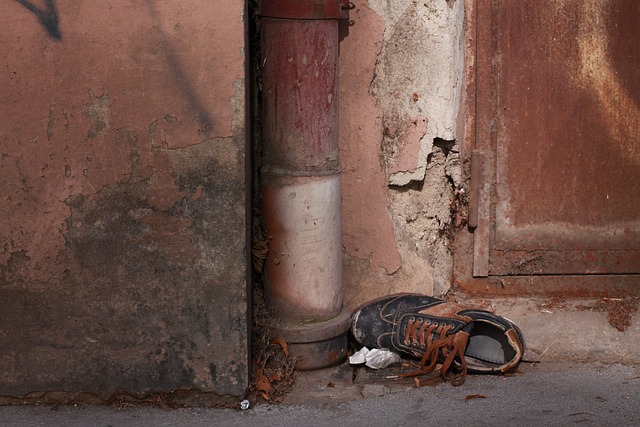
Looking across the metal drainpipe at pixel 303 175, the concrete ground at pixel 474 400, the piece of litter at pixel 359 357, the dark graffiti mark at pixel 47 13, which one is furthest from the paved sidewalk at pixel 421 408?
the dark graffiti mark at pixel 47 13

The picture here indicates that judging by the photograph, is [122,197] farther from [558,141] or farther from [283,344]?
[558,141]

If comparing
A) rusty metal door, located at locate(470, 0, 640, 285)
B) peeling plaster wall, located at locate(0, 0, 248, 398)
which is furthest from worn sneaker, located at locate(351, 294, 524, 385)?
peeling plaster wall, located at locate(0, 0, 248, 398)

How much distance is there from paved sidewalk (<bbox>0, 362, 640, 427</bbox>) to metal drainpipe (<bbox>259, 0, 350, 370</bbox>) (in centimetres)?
24

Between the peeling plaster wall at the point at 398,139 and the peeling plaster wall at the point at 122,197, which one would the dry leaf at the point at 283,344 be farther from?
the peeling plaster wall at the point at 398,139

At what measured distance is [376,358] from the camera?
13.5 ft

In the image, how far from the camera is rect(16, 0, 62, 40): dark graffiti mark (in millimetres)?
3490

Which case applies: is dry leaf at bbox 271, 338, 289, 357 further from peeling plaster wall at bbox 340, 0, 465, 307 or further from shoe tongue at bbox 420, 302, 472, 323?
shoe tongue at bbox 420, 302, 472, 323

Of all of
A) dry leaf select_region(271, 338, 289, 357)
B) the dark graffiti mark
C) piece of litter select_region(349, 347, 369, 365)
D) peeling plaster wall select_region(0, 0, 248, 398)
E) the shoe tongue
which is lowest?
piece of litter select_region(349, 347, 369, 365)

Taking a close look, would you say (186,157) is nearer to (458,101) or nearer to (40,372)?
(40,372)

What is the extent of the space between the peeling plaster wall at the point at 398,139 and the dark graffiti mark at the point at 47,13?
125 centimetres

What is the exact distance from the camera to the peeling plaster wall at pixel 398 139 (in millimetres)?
4223

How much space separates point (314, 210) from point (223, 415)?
880mm

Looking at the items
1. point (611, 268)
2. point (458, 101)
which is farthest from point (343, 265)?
point (611, 268)

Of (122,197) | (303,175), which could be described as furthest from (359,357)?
(122,197)
